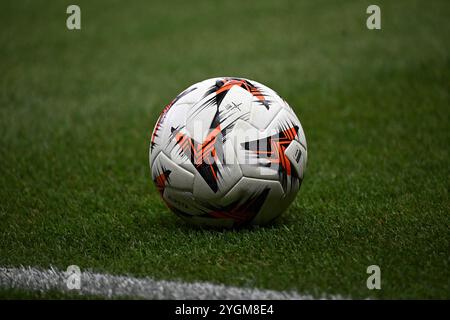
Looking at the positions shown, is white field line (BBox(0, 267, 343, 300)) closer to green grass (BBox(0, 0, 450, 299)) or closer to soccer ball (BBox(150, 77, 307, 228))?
green grass (BBox(0, 0, 450, 299))

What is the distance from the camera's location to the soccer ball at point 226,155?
3.76 m

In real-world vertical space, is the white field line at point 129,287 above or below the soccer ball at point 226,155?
below

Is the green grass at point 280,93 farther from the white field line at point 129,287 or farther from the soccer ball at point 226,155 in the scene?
the soccer ball at point 226,155

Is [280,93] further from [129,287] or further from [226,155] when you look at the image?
[129,287]

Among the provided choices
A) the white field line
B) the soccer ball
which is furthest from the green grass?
the soccer ball

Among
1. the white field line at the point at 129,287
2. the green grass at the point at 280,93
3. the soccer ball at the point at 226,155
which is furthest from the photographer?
the soccer ball at the point at 226,155

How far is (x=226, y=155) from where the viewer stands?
12.3ft

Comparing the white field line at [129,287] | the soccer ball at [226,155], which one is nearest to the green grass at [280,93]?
the white field line at [129,287]

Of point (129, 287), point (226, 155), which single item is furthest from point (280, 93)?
point (129, 287)

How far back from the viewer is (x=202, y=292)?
10.6 feet

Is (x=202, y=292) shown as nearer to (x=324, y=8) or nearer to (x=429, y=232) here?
(x=429, y=232)

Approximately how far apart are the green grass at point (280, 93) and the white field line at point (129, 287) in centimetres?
8

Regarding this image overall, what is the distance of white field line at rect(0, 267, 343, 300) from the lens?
320cm
